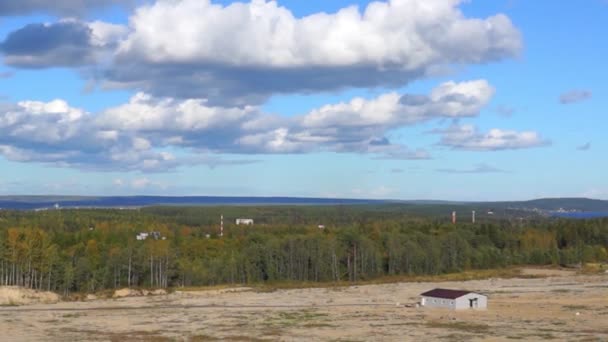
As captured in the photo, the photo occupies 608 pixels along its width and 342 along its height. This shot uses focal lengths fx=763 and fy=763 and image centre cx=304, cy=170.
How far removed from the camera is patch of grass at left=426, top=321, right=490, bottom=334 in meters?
50.3

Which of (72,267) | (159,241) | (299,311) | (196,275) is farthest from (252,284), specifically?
(299,311)

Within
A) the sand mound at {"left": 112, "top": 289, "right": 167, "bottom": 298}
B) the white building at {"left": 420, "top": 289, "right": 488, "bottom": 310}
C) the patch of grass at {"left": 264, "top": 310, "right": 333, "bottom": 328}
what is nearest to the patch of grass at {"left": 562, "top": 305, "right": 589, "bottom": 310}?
the white building at {"left": 420, "top": 289, "right": 488, "bottom": 310}

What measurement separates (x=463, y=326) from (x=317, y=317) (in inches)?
464

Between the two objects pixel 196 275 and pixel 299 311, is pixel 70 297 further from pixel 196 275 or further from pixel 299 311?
pixel 299 311

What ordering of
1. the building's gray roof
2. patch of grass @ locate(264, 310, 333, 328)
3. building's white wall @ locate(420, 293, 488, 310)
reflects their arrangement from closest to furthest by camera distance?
patch of grass @ locate(264, 310, 333, 328)
building's white wall @ locate(420, 293, 488, 310)
the building's gray roof

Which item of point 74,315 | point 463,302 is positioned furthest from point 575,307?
point 74,315

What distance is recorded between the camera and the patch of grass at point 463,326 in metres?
50.3

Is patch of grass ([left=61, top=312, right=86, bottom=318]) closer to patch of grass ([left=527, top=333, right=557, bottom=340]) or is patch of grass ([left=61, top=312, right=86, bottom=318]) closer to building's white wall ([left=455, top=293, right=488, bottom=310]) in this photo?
building's white wall ([left=455, top=293, right=488, bottom=310])

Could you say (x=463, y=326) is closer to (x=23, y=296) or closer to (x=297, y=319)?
(x=297, y=319)

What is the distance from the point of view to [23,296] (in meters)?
81.9

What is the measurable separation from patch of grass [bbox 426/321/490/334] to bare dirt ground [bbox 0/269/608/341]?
67 millimetres

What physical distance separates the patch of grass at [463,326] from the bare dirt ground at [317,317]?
7 centimetres

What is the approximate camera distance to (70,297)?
84.8 meters

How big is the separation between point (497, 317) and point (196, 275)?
50.9 metres
